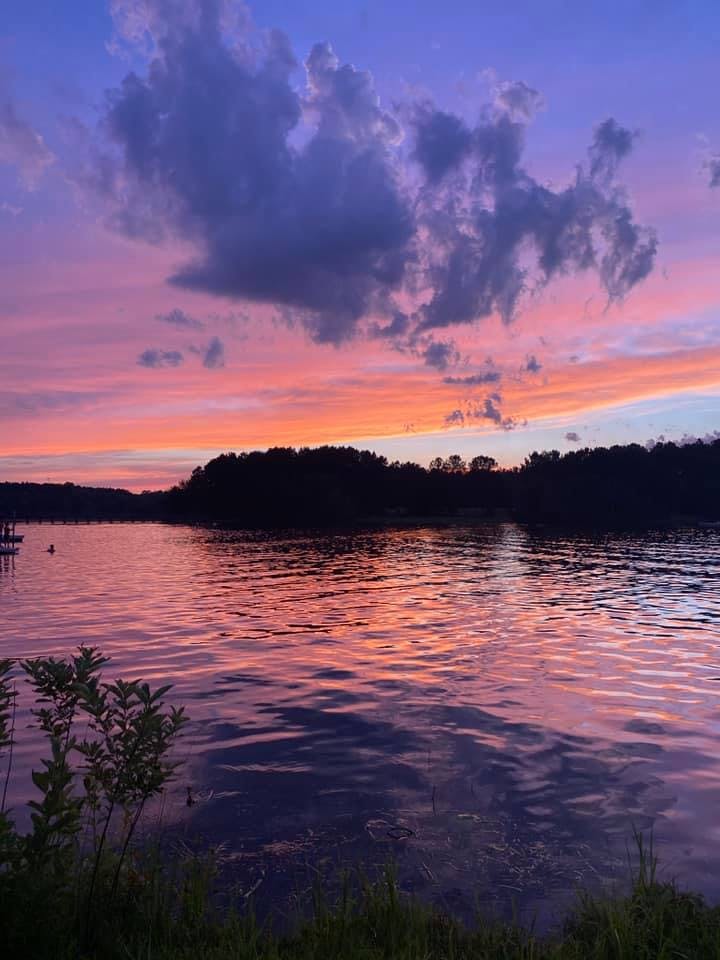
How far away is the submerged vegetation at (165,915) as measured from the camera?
5.93 meters

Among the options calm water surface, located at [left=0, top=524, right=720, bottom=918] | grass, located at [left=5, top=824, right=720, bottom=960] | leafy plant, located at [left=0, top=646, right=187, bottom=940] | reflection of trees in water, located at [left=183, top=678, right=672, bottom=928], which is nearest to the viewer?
grass, located at [left=5, top=824, right=720, bottom=960]

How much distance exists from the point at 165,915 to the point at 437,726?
9.38 metres

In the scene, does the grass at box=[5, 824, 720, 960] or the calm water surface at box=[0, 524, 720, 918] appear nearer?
the grass at box=[5, 824, 720, 960]

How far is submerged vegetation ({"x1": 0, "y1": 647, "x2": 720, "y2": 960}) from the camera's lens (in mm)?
5934

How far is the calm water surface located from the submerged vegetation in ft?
4.36

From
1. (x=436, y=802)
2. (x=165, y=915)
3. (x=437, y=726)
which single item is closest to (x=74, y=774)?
(x=165, y=915)

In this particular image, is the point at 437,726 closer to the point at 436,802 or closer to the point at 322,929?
the point at 436,802

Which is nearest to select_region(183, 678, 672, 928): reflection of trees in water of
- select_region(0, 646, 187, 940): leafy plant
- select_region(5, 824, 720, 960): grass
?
select_region(5, 824, 720, 960): grass

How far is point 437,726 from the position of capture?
15.5 metres

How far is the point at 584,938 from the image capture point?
695 centimetres

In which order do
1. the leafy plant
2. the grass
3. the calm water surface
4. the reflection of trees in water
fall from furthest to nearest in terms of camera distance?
the calm water surface, the reflection of trees in water, the leafy plant, the grass

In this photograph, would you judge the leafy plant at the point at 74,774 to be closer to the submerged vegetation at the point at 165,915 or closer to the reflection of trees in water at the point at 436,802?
the submerged vegetation at the point at 165,915

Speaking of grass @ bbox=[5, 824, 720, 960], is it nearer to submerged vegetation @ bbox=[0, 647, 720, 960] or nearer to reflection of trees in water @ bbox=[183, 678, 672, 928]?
submerged vegetation @ bbox=[0, 647, 720, 960]

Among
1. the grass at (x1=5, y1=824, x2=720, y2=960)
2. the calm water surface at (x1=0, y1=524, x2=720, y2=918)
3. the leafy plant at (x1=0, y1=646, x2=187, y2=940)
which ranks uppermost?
the leafy plant at (x1=0, y1=646, x2=187, y2=940)
